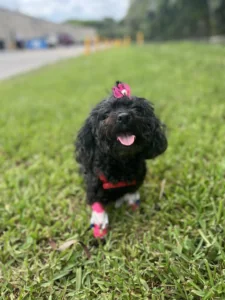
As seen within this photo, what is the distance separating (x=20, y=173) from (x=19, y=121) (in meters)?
1.91

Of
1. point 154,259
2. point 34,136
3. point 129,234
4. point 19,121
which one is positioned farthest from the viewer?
point 19,121

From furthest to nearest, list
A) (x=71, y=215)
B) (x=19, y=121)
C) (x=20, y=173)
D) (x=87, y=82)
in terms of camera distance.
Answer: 1. (x=87, y=82)
2. (x=19, y=121)
3. (x=20, y=173)
4. (x=71, y=215)

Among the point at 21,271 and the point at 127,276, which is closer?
the point at 127,276

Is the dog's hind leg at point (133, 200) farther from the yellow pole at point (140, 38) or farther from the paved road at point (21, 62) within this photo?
the yellow pole at point (140, 38)

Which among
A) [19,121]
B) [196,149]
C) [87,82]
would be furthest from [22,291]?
[87,82]

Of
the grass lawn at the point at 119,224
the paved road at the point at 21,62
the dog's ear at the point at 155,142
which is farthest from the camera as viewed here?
the paved road at the point at 21,62

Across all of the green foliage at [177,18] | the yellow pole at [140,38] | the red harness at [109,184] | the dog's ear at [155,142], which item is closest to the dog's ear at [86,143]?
the red harness at [109,184]

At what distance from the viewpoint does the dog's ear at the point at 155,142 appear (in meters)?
1.97

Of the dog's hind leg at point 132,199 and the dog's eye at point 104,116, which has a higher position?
the dog's eye at point 104,116

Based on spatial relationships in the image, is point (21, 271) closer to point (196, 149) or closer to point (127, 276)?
point (127, 276)

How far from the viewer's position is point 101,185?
2074 millimetres

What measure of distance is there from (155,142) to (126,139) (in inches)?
13.9

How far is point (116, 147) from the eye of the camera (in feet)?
5.87

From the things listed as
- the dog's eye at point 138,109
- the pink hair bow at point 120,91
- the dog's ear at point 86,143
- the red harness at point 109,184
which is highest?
the pink hair bow at point 120,91
